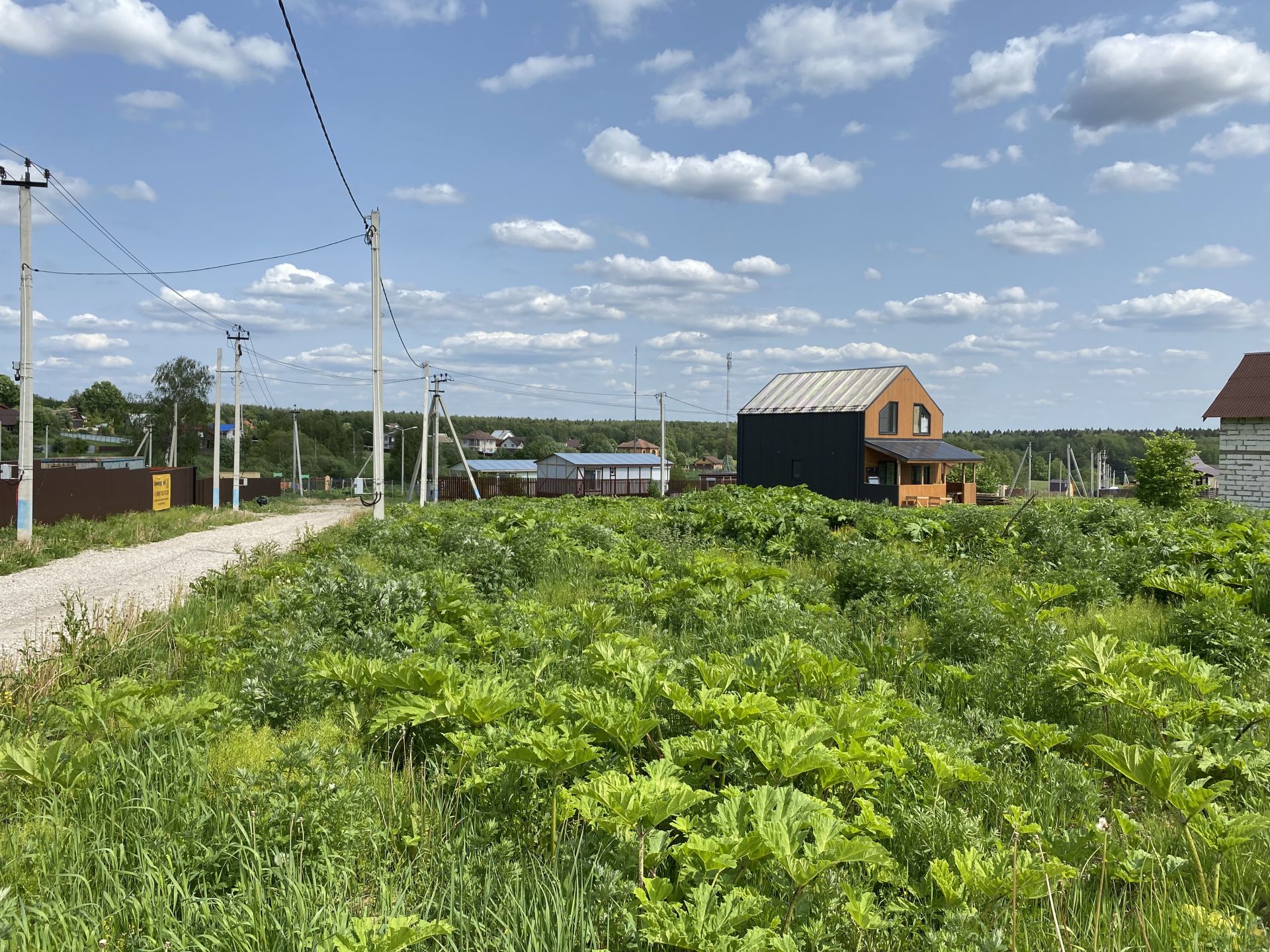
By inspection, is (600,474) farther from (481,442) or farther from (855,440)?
(481,442)

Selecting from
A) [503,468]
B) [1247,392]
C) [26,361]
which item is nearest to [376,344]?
[26,361]

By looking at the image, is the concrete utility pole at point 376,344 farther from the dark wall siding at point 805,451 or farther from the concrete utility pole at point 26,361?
the dark wall siding at point 805,451

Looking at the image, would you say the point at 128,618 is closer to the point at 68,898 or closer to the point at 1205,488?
the point at 68,898

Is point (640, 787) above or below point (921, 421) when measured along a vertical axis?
below

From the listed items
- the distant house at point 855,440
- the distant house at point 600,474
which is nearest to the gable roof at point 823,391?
the distant house at point 855,440

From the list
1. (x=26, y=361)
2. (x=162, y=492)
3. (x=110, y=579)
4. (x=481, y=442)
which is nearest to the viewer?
(x=110, y=579)

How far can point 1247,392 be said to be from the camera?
29281 mm

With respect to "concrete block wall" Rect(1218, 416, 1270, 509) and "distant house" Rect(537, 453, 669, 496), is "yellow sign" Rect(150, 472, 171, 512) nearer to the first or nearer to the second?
"distant house" Rect(537, 453, 669, 496)

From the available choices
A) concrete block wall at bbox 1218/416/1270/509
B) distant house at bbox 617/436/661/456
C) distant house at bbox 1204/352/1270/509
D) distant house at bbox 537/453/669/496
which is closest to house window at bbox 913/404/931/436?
distant house at bbox 1204/352/1270/509

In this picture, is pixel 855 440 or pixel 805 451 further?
pixel 805 451

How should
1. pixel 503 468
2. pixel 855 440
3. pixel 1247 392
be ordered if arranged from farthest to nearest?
pixel 503 468
pixel 855 440
pixel 1247 392

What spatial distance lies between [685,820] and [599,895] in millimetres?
365

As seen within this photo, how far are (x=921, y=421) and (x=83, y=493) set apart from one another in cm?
3779

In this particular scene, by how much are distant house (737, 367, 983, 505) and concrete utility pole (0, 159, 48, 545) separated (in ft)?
102
